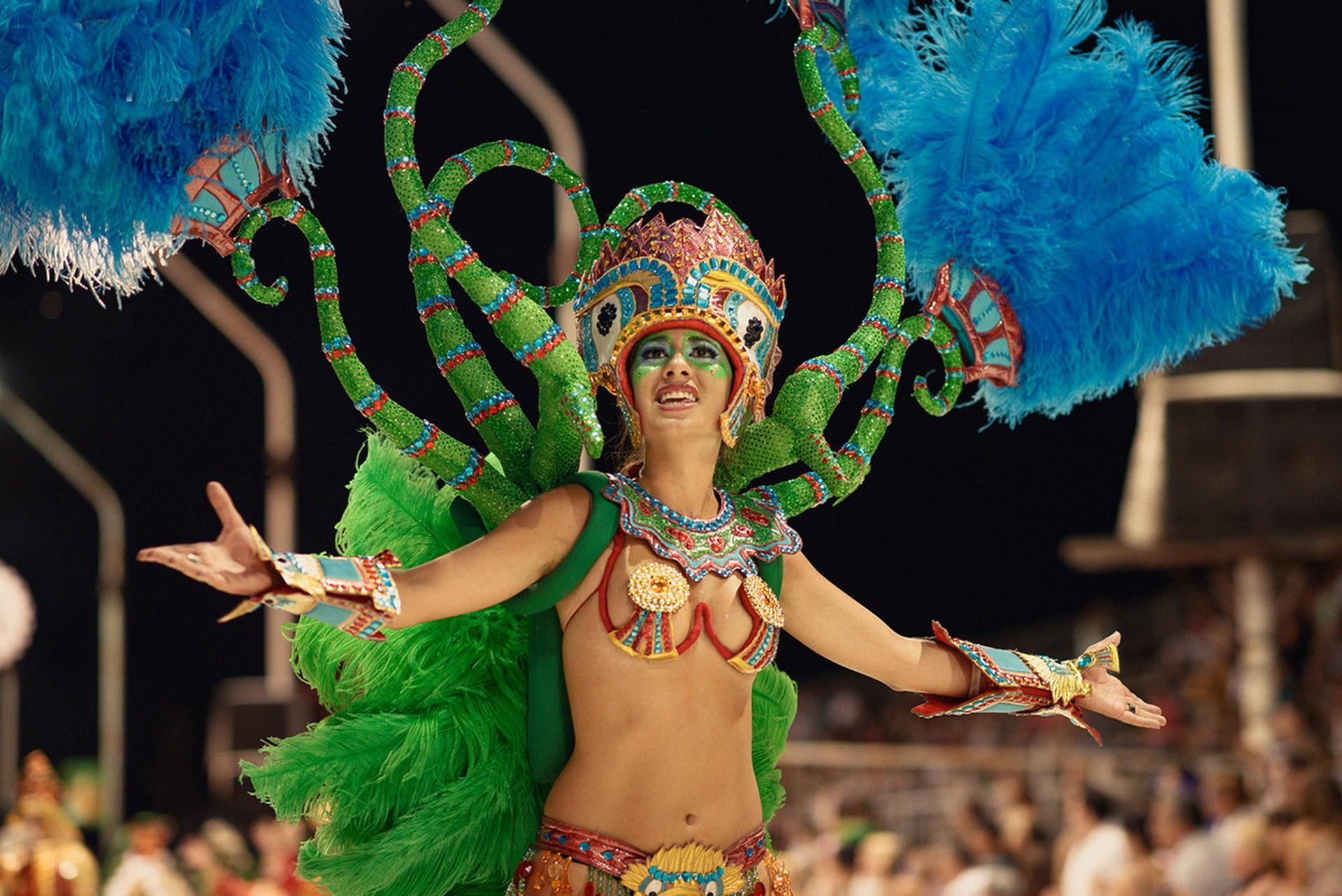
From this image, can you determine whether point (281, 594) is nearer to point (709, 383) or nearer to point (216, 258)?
point (709, 383)

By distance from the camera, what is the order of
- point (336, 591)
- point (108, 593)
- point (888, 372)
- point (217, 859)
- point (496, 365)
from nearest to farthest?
point (336, 591)
point (888, 372)
point (496, 365)
point (217, 859)
point (108, 593)

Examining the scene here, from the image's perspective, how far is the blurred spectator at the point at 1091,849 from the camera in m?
6.95

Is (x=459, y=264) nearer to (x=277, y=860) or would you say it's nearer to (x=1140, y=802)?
(x=277, y=860)

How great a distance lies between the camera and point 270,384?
7941 mm

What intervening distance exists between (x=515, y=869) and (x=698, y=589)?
699 mm

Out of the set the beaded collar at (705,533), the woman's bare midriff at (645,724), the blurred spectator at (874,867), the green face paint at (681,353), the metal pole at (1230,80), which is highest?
the metal pole at (1230,80)

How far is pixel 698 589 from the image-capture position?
355 centimetres

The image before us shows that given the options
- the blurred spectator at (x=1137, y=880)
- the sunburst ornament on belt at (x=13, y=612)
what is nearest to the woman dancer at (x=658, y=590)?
the blurred spectator at (x=1137, y=880)

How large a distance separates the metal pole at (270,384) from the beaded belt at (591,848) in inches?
171

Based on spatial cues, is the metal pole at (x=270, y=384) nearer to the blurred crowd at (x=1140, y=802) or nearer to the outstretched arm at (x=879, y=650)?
the blurred crowd at (x=1140, y=802)

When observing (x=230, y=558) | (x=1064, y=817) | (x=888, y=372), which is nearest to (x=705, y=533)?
(x=888, y=372)

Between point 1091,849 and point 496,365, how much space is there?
3.70 meters

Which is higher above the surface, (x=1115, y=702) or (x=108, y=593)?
(x=108, y=593)

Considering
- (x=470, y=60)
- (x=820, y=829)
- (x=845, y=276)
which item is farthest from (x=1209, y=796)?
(x=470, y=60)
